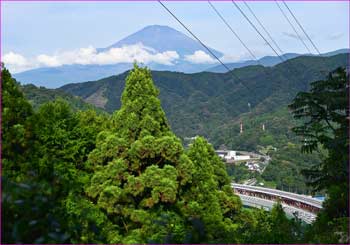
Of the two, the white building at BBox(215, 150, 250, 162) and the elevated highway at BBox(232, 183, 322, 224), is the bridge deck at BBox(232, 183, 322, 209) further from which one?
the white building at BBox(215, 150, 250, 162)

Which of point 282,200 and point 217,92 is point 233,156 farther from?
point 217,92

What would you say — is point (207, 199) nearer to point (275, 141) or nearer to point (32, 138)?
point (32, 138)

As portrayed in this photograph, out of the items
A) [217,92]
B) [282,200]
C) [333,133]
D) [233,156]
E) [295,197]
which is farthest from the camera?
[217,92]

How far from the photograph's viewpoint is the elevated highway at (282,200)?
40497 millimetres

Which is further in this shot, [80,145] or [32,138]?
[80,145]

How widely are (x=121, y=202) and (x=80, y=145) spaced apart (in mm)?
1810

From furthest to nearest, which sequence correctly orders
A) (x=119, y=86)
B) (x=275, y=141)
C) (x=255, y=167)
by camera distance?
(x=119, y=86) → (x=275, y=141) → (x=255, y=167)

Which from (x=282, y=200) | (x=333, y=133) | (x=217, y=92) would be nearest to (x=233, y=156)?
(x=282, y=200)

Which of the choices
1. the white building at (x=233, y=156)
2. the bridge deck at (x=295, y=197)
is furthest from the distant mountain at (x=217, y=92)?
the bridge deck at (x=295, y=197)

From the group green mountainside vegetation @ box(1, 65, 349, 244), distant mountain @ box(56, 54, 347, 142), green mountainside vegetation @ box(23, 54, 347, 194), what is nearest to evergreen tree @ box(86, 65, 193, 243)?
green mountainside vegetation @ box(1, 65, 349, 244)

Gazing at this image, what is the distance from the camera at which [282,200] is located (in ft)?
146

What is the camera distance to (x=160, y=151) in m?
8.36

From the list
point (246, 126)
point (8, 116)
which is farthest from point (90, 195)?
point (246, 126)

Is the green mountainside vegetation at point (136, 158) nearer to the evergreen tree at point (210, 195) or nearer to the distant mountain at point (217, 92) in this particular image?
the evergreen tree at point (210, 195)
